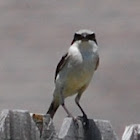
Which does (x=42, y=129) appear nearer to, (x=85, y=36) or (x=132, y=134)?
(x=132, y=134)

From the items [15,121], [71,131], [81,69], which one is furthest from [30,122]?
[81,69]

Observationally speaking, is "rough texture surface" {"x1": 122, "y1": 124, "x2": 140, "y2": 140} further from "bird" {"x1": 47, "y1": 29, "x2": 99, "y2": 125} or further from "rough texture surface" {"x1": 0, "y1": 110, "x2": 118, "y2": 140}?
"bird" {"x1": 47, "y1": 29, "x2": 99, "y2": 125}

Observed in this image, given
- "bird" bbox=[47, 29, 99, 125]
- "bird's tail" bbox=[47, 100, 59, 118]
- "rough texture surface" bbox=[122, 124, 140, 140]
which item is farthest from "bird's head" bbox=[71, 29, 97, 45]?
"rough texture surface" bbox=[122, 124, 140, 140]

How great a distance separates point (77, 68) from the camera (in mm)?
5410

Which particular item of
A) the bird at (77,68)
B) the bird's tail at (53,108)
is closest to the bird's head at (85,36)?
the bird at (77,68)

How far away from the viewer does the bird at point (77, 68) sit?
5.37 m

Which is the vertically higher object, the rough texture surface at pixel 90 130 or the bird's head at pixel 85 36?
the bird's head at pixel 85 36

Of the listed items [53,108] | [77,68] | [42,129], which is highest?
[42,129]

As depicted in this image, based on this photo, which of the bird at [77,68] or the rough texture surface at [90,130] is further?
the bird at [77,68]

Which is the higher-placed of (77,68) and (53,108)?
(77,68)

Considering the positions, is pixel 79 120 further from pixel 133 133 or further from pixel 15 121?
pixel 15 121

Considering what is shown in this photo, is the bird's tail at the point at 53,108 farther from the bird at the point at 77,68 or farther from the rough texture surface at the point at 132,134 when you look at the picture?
the rough texture surface at the point at 132,134

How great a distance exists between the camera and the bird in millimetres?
5371

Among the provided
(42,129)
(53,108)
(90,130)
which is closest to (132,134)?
(90,130)
